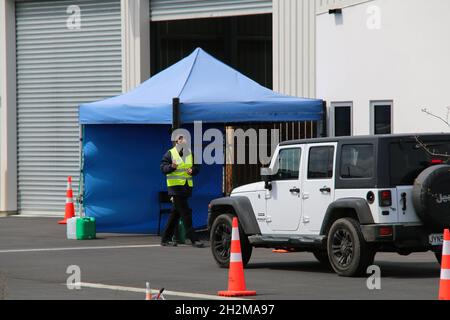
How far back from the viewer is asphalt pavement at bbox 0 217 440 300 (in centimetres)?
1434

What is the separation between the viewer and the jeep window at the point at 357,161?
52.5 ft

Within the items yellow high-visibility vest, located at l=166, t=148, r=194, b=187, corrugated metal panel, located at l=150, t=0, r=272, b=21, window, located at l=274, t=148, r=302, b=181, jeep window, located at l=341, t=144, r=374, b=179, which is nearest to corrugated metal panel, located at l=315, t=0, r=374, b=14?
corrugated metal panel, located at l=150, t=0, r=272, b=21

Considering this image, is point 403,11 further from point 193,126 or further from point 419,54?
point 193,126

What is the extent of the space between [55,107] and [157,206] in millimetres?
7367

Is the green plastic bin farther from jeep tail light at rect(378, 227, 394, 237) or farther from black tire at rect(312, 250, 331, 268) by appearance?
jeep tail light at rect(378, 227, 394, 237)

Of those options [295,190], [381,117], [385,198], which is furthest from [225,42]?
[385,198]

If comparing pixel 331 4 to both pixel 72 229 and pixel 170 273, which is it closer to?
pixel 72 229

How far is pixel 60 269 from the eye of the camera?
18016mm

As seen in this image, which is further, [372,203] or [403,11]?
[403,11]

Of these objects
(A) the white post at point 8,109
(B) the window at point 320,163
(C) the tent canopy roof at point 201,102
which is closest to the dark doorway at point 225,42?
(A) the white post at point 8,109

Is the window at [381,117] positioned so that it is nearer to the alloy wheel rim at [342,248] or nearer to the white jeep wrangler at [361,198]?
the white jeep wrangler at [361,198]

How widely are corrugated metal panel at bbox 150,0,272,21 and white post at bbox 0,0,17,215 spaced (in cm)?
429

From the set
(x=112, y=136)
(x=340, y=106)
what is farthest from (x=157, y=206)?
(x=340, y=106)

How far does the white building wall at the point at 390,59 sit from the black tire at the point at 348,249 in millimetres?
6688
